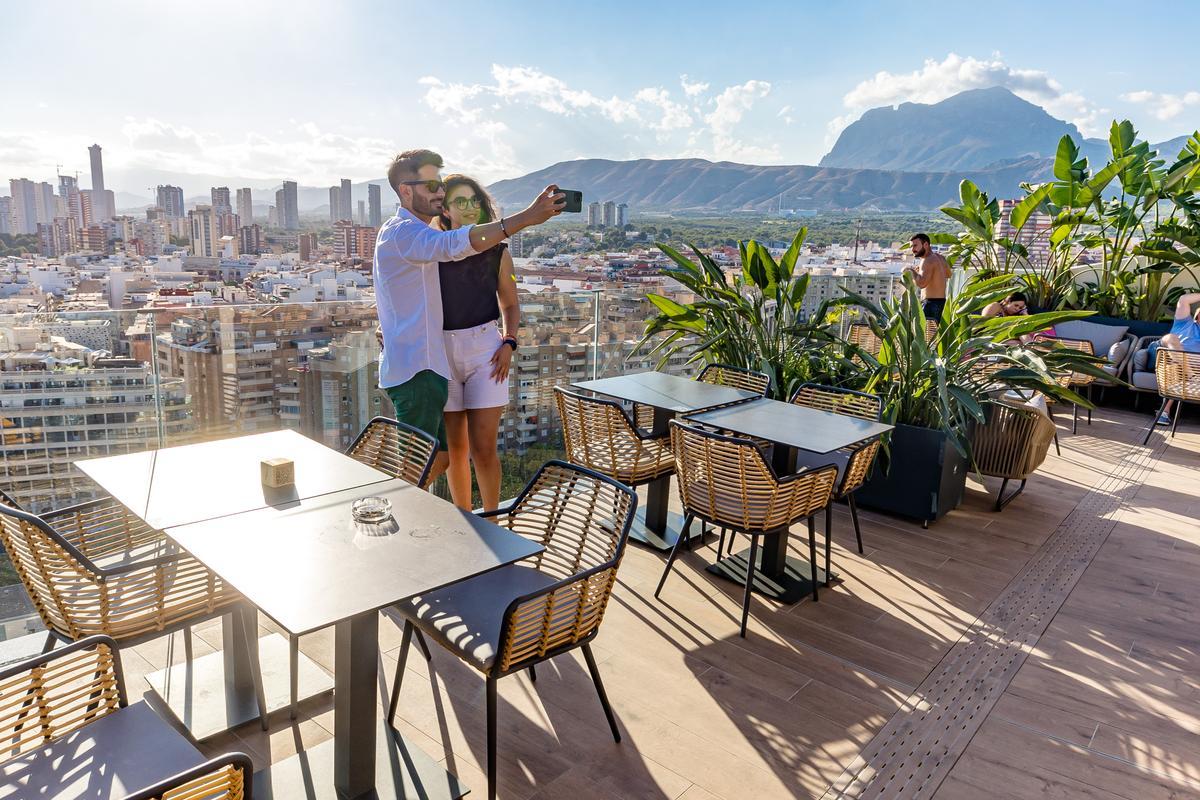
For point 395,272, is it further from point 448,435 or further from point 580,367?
point 580,367

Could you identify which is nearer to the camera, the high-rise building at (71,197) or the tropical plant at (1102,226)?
the high-rise building at (71,197)

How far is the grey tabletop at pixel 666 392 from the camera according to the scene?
387 centimetres

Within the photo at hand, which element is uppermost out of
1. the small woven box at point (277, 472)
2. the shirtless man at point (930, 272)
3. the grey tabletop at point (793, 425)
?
the shirtless man at point (930, 272)

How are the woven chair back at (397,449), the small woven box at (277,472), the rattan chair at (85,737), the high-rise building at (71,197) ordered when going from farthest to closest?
the high-rise building at (71,197)
the woven chair back at (397,449)
the small woven box at (277,472)
the rattan chair at (85,737)

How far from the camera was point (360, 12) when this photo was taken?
5.68 m

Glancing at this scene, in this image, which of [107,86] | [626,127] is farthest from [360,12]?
[626,127]

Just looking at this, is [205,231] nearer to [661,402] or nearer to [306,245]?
[306,245]

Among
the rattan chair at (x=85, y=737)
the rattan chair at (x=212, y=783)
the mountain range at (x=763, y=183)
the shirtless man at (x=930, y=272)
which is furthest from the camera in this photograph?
the shirtless man at (x=930, y=272)

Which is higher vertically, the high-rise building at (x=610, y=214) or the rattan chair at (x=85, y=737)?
the high-rise building at (x=610, y=214)

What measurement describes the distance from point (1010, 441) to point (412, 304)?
3.65m

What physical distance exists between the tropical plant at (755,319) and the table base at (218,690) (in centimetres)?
315

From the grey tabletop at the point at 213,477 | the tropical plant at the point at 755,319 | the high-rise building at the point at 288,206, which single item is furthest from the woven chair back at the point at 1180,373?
the high-rise building at the point at 288,206

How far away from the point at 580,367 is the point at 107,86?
4.33 m

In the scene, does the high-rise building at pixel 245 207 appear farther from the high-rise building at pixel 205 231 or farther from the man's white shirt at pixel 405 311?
the man's white shirt at pixel 405 311
